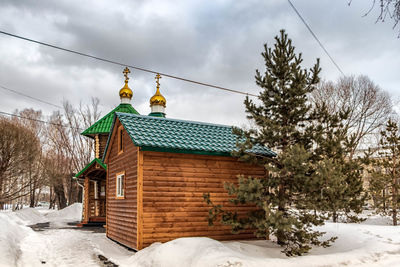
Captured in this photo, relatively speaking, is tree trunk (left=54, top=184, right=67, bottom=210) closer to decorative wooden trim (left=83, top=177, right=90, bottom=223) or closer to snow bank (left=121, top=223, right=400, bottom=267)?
decorative wooden trim (left=83, top=177, right=90, bottom=223)

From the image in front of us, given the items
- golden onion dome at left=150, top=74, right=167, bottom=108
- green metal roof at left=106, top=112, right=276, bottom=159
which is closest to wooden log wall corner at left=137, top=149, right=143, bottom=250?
Answer: green metal roof at left=106, top=112, right=276, bottom=159

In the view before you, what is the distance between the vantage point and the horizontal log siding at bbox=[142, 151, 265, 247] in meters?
10.0

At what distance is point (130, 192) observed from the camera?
35.8 feet

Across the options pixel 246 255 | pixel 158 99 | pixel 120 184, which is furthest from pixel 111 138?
pixel 158 99

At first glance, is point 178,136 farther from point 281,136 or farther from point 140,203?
point 281,136

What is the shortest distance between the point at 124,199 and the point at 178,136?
2.88m

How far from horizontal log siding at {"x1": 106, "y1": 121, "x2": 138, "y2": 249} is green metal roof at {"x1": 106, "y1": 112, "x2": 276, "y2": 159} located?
656 millimetres

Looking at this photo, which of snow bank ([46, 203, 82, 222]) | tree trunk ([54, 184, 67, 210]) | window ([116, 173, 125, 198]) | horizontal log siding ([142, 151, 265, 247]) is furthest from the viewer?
tree trunk ([54, 184, 67, 210])

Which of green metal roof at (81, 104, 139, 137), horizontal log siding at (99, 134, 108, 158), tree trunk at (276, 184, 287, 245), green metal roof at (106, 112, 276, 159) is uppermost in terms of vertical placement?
green metal roof at (81, 104, 139, 137)

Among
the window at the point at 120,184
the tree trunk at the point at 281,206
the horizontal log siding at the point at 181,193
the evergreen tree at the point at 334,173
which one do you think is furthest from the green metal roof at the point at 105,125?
the evergreen tree at the point at 334,173

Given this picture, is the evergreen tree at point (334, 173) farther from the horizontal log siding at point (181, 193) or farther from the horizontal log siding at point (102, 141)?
the horizontal log siding at point (102, 141)

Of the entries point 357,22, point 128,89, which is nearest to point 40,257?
point 357,22

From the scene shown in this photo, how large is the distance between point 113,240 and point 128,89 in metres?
11.2

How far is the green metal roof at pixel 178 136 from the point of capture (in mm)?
10211
